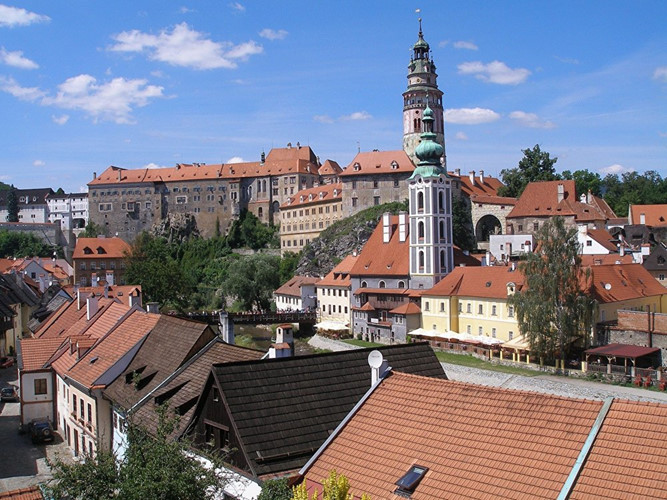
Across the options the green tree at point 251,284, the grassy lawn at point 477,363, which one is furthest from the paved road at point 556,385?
the green tree at point 251,284

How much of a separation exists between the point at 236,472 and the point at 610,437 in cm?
621

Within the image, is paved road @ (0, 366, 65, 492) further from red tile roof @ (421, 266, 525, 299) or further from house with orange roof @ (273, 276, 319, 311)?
house with orange roof @ (273, 276, 319, 311)

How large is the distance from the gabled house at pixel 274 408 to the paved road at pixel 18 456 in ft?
28.3

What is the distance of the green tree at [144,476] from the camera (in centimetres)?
920

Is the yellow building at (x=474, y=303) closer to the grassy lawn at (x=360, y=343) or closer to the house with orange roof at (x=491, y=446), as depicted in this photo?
the grassy lawn at (x=360, y=343)

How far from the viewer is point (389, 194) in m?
84.1

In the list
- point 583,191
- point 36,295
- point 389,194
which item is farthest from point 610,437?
point 583,191

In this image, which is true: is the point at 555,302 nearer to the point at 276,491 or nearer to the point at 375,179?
the point at 276,491

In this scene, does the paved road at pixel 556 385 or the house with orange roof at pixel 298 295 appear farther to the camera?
the house with orange roof at pixel 298 295

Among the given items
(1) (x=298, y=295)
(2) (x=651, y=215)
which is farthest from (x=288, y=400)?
(2) (x=651, y=215)

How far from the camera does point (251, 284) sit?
73.3 metres

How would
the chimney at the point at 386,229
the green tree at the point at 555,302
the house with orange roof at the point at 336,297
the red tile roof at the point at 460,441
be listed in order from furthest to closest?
the house with orange roof at the point at 336,297
the chimney at the point at 386,229
the green tree at the point at 555,302
the red tile roof at the point at 460,441

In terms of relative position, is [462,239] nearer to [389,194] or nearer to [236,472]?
[389,194]

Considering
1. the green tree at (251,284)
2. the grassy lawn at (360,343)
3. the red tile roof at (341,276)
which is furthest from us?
the green tree at (251,284)
